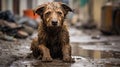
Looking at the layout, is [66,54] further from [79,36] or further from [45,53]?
[79,36]

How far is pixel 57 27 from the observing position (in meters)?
7.32

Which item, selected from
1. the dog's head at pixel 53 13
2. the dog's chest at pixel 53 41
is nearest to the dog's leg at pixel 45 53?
the dog's chest at pixel 53 41

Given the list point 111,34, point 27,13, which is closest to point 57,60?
point 111,34

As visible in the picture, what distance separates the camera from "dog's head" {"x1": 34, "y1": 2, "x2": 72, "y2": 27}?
23.4ft

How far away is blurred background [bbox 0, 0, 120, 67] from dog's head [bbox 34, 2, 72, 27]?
0.81 meters

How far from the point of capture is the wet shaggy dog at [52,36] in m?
7.33

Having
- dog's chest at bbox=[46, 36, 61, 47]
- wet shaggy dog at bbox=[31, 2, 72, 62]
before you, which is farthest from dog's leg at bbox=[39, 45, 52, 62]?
dog's chest at bbox=[46, 36, 61, 47]

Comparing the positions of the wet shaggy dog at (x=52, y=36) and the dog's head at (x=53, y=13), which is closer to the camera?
the dog's head at (x=53, y=13)

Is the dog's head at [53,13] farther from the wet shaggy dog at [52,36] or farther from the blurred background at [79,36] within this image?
the blurred background at [79,36]

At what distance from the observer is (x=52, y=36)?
770 centimetres

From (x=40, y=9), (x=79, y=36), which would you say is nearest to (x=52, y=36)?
(x=40, y=9)

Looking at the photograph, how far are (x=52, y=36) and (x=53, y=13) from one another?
24.8 inches

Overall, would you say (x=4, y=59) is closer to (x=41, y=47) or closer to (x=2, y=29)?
(x=41, y=47)

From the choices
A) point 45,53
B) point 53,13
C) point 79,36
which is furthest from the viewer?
point 79,36
